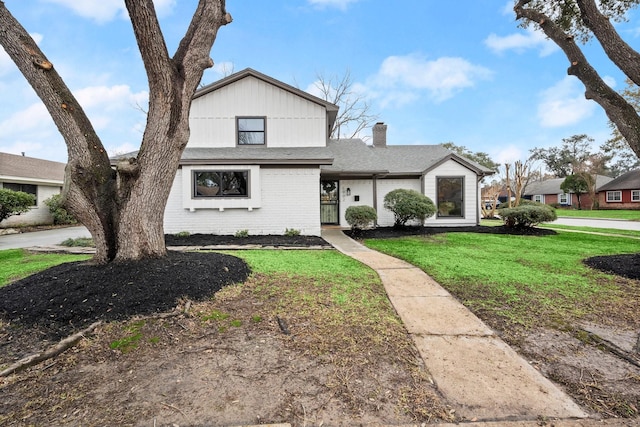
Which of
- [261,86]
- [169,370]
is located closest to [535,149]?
[261,86]

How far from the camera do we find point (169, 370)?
7.46 feet

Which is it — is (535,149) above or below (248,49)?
above

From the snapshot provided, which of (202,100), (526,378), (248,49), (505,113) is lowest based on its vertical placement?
(526,378)

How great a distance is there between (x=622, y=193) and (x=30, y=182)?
51872mm

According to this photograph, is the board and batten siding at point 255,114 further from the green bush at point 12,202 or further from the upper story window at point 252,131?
the green bush at point 12,202

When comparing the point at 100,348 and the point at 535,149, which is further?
the point at 535,149

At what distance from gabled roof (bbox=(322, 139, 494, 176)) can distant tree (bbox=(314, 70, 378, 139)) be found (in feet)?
31.8

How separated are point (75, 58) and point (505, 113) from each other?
20.7 m

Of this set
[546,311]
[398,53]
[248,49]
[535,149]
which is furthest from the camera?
[535,149]

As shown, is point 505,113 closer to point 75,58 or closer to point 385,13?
point 385,13

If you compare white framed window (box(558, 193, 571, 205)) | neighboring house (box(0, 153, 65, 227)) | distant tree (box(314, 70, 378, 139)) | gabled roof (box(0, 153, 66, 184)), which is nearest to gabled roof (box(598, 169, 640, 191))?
white framed window (box(558, 193, 571, 205))

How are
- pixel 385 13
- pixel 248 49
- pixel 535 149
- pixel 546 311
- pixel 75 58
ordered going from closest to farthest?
pixel 546 311 < pixel 75 58 < pixel 385 13 < pixel 248 49 < pixel 535 149

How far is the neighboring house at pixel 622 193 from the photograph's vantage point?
100 feet

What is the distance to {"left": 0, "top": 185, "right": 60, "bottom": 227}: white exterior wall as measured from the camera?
14994 mm
